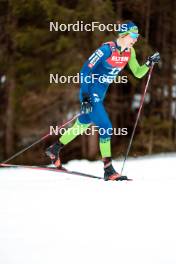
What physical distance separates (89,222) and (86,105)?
2220 millimetres

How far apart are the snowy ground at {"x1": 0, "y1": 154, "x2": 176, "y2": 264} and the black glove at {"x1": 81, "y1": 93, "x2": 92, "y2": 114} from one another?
922 mm

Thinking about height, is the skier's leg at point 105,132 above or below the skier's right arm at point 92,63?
below

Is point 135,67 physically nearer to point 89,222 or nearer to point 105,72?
point 105,72

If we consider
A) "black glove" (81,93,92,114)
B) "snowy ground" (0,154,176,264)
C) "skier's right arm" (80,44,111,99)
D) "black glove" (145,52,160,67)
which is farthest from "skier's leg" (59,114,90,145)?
"black glove" (145,52,160,67)

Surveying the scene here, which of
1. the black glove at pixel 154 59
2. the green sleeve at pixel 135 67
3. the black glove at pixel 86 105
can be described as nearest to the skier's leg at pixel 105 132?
the black glove at pixel 86 105

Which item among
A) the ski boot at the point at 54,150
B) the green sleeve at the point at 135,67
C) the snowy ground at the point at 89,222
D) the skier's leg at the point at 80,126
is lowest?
the snowy ground at the point at 89,222

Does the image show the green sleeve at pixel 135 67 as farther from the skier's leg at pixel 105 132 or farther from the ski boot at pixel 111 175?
the ski boot at pixel 111 175

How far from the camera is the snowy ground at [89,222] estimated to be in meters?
3.22

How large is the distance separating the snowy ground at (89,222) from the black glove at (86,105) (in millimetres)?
922

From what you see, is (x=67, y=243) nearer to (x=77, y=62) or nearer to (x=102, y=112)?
(x=102, y=112)

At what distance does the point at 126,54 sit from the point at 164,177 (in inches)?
66.9

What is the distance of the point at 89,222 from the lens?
12.6 ft

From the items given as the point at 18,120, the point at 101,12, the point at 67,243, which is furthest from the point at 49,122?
the point at 67,243

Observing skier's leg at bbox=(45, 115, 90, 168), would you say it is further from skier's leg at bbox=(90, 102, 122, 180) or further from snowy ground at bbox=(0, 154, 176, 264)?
snowy ground at bbox=(0, 154, 176, 264)
